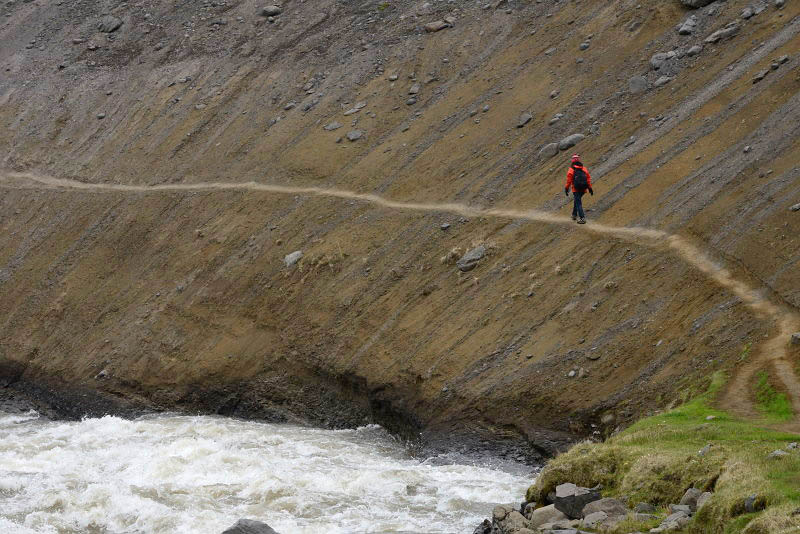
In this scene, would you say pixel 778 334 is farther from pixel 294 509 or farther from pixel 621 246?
pixel 294 509

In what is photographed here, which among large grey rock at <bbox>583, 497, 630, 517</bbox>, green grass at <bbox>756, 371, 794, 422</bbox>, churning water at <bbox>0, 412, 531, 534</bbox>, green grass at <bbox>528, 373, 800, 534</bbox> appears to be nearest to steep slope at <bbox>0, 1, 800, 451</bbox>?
green grass at <bbox>756, 371, 794, 422</bbox>

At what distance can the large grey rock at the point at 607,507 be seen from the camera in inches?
565

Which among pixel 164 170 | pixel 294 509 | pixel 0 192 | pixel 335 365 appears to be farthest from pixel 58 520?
pixel 0 192

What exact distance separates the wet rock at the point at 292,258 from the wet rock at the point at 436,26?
11.8 metres

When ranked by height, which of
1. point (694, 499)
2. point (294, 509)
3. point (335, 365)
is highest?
point (694, 499)

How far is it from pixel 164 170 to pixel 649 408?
2305 cm

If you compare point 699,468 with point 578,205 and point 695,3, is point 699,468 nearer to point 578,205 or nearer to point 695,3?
point 578,205

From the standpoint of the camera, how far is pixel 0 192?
4038cm

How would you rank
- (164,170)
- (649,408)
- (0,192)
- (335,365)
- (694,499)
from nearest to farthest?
(694,499) → (649,408) → (335,365) → (164,170) → (0,192)

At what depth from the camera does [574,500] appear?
Result: 15.0m

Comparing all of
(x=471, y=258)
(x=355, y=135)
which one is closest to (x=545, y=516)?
(x=471, y=258)

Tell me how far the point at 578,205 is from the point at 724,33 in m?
8.31

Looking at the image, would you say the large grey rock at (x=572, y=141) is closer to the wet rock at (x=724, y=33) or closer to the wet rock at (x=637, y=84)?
the wet rock at (x=637, y=84)

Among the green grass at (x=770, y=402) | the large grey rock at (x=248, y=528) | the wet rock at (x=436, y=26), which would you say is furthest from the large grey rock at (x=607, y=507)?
the wet rock at (x=436, y=26)
